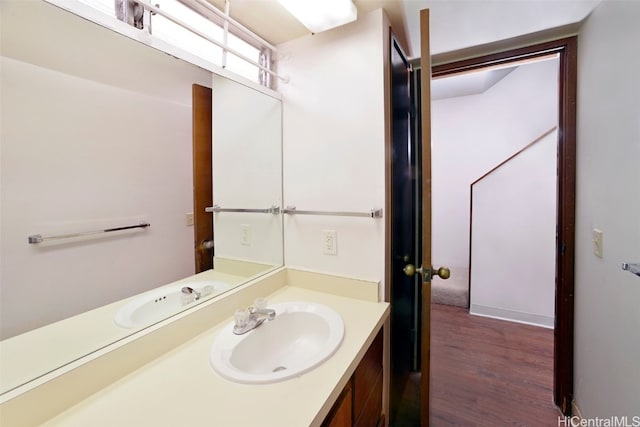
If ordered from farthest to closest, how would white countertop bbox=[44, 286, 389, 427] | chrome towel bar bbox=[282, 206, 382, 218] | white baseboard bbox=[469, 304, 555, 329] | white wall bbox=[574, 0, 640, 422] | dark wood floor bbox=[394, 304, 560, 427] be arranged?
white baseboard bbox=[469, 304, 555, 329]
dark wood floor bbox=[394, 304, 560, 427]
chrome towel bar bbox=[282, 206, 382, 218]
white wall bbox=[574, 0, 640, 422]
white countertop bbox=[44, 286, 389, 427]

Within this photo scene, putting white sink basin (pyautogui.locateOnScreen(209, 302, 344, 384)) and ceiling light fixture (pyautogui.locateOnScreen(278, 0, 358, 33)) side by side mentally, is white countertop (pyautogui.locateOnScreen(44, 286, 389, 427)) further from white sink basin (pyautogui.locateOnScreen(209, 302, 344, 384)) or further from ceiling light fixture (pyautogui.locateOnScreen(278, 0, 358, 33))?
ceiling light fixture (pyautogui.locateOnScreen(278, 0, 358, 33))

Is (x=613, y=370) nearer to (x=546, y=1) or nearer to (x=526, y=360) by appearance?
(x=526, y=360)

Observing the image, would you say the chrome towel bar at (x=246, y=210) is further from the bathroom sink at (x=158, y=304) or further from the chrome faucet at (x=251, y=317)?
the chrome faucet at (x=251, y=317)

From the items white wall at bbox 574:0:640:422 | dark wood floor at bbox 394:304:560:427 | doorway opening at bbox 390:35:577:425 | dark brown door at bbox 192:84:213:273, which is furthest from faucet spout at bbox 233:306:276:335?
white wall at bbox 574:0:640:422

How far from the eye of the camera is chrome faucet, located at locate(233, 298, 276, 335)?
1013 mm

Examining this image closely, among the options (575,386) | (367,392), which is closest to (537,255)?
(575,386)

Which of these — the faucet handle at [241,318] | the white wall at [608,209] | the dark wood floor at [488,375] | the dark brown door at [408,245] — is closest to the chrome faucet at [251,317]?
the faucet handle at [241,318]

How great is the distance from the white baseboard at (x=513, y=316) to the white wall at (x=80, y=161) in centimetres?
287

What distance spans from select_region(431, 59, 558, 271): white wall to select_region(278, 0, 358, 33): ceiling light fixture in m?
Result: 2.94

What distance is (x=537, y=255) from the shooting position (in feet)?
8.38

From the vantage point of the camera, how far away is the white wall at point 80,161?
704mm

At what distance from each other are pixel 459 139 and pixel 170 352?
379 cm

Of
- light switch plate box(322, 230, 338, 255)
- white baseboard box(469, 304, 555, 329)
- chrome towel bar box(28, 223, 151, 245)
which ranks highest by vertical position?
chrome towel bar box(28, 223, 151, 245)

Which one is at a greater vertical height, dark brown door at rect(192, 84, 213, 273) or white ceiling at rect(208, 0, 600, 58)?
white ceiling at rect(208, 0, 600, 58)
